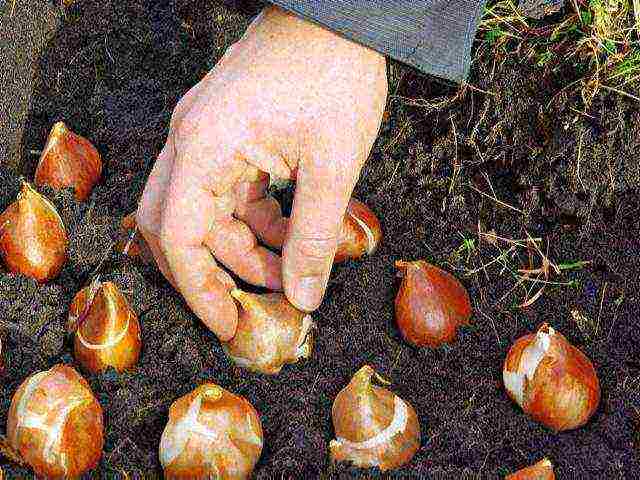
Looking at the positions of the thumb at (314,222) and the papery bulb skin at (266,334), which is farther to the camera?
the papery bulb skin at (266,334)

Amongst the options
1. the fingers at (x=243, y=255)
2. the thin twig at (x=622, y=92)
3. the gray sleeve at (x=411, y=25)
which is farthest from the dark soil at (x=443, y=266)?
the gray sleeve at (x=411, y=25)

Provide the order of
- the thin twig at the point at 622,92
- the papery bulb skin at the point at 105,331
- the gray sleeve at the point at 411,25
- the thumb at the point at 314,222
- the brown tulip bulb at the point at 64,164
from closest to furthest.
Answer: the gray sleeve at the point at 411,25 < the thumb at the point at 314,222 < the papery bulb skin at the point at 105,331 < the thin twig at the point at 622,92 < the brown tulip bulb at the point at 64,164

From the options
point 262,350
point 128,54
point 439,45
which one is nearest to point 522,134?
point 439,45

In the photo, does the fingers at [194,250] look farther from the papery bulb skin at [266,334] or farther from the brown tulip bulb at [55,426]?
the brown tulip bulb at [55,426]

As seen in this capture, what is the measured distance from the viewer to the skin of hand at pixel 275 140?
1.19 m

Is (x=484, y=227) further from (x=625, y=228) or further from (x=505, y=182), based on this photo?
(x=625, y=228)

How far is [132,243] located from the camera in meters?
1.57

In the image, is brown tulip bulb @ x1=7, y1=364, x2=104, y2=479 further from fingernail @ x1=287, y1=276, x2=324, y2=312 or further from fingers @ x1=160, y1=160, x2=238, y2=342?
fingernail @ x1=287, y1=276, x2=324, y2=312

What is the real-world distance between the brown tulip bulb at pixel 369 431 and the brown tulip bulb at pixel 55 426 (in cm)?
37

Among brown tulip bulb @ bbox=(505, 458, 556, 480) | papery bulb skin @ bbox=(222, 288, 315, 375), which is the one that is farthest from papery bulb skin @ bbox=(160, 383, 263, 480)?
brown tulip bulb @ bbox=(505, 458, 556, 480)

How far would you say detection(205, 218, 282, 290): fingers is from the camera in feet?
4.89

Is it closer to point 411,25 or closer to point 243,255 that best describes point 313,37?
point 411,25

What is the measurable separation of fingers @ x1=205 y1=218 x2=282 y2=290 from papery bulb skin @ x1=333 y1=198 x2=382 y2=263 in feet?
0.45

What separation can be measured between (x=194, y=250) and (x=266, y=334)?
0.19m
